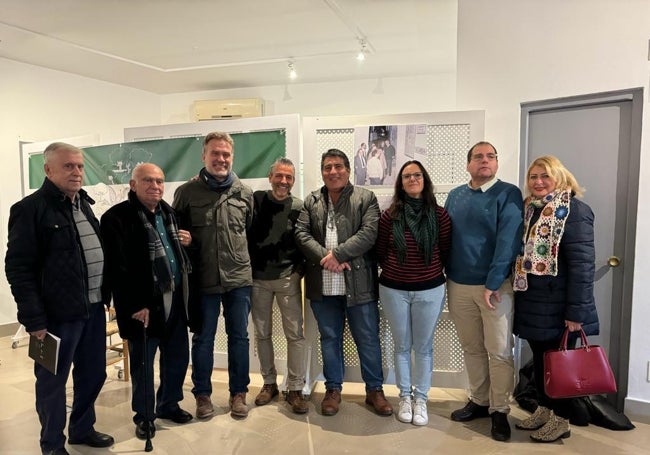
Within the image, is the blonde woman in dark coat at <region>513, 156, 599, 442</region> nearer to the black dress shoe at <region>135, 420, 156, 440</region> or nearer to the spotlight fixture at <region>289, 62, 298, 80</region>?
the black dress shoe at <region>135, 420, 156, 440</region>

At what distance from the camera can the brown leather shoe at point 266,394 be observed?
8.85 feet

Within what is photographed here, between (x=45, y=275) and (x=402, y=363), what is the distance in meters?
1.94

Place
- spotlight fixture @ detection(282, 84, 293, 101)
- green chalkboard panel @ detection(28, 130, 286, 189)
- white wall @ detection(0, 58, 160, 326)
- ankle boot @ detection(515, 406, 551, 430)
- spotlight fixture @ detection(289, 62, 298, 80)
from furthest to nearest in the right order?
spotlight fixture @ detection(282, 84, 293, 101)
spotlight fixture @ detection(289, 62, 298, 80)
white wall @ detection(0, 58, 160, 326)
green chalkboard panel @ detection(28, 130, 286, 189)
ankle boot @ detection(515, 406, 551, 430)

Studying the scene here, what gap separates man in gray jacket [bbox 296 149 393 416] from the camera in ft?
7.91

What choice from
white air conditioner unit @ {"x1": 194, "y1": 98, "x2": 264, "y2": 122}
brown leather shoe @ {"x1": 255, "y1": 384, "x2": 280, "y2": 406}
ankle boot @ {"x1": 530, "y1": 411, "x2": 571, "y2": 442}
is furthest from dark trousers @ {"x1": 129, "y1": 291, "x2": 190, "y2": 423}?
white air conditioner unit @ {"x1": 194, "y1": 98, "x2": 264, "y2": 122}

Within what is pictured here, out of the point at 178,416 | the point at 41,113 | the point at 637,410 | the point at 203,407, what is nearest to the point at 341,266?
the point at 203,407

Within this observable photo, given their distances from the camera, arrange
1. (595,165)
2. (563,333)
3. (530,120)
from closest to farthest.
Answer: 1. (563,333)
2. (595,165)
3. (530,120)

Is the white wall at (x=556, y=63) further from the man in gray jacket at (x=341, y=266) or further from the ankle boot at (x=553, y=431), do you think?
the man in gray jacket at (x=341, y=266)

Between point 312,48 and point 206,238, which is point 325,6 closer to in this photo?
point 312,48

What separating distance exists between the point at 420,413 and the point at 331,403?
0.54m

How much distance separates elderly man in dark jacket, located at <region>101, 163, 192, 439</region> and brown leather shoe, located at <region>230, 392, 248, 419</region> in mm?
451

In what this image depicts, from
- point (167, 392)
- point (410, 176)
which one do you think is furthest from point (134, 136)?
point (410, 176)

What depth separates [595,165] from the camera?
8.39ft

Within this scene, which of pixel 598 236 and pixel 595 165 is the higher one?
pixel 595 165
